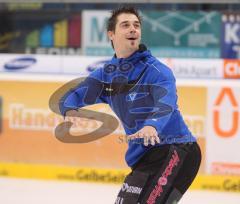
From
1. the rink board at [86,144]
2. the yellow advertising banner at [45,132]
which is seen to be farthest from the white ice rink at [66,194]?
the yellow advertising banner at [45,132]

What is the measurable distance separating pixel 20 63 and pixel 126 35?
4312mm

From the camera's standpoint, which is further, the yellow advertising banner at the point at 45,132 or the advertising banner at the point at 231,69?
the advertising banner at the point at 231,69

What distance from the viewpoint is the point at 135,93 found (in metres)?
2.50

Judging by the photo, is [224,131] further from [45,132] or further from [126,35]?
[126,35]

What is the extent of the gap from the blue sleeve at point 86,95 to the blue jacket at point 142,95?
6 centimetres

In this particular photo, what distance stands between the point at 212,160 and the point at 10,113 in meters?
2.09

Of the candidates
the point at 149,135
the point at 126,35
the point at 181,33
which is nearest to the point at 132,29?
the point at 126,35

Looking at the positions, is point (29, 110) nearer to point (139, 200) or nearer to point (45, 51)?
point (45, 51)

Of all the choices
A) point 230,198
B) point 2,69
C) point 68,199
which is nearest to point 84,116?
point 68,199

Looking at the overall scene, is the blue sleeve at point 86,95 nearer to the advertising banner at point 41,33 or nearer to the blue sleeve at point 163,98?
the blue sleeve at point 163,98

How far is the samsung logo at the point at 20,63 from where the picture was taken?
6.69 metres

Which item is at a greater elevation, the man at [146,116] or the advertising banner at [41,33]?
the man at [146,116]

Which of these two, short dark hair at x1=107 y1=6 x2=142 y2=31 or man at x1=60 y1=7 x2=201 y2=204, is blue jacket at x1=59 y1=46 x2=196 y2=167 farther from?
short dark hair at x1=107 y1=6 x2=142 y2=31

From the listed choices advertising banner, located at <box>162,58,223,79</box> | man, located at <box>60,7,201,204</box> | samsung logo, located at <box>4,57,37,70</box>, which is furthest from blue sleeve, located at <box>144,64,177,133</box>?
samsung logo, located at <box>4,57,37,70</box>
